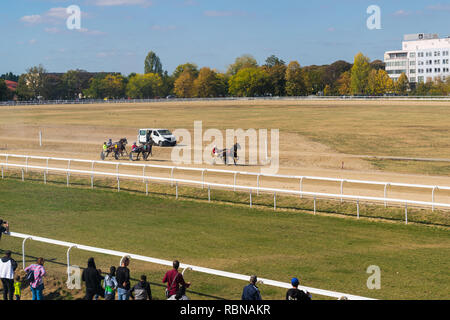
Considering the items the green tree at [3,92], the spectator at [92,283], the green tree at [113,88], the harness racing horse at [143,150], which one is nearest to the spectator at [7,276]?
the spectator at [92,283]

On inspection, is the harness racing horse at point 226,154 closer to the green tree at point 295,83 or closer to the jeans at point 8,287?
the jeans at point 8,287

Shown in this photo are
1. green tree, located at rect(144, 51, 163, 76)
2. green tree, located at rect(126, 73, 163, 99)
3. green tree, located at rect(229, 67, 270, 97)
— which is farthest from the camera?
green tree, located at rect(144, 51, 163, 76)

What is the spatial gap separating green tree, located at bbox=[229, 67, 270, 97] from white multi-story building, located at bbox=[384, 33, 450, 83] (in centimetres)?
4017

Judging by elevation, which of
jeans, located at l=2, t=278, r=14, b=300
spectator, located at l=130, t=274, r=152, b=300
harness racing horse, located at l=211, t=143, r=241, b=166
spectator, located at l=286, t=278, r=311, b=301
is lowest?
jeans, located at l=2, t=278, r=14, b=300

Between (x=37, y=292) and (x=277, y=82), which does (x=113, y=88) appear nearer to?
(x=277, y=82)

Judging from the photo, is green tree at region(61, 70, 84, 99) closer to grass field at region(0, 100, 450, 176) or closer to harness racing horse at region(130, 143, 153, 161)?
grass field at region(0, 100, 450, 176)

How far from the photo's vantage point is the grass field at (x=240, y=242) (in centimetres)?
1037

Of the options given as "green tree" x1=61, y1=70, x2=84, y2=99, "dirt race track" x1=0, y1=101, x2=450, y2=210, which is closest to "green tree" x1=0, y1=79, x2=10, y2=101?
"green tree" x1=61, y1=70, x2=84, y2=99

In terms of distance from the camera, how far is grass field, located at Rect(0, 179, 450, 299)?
10367 mm

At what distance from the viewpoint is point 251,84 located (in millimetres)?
117812

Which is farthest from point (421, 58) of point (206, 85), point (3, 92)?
point (3, 92)

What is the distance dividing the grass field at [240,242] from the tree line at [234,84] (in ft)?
291

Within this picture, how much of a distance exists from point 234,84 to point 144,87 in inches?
965

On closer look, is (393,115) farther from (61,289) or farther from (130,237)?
(61,289)
